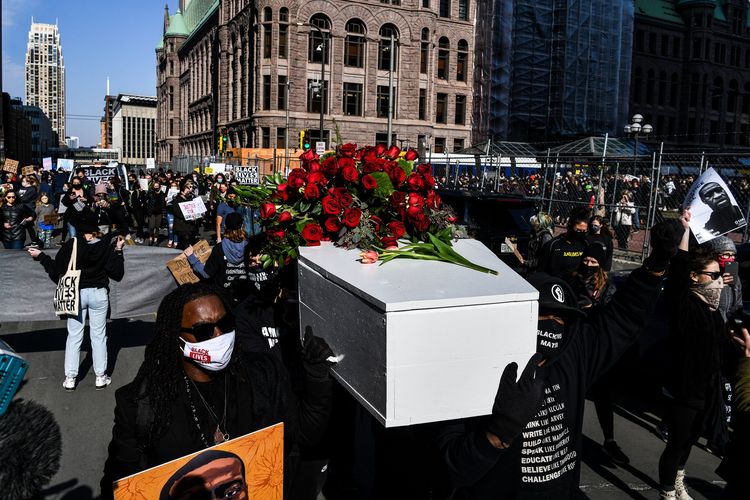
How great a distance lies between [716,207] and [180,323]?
637 cm

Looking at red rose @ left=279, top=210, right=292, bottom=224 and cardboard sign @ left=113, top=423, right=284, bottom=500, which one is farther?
red rose @ left=279, top=210, right=292, bottom=224

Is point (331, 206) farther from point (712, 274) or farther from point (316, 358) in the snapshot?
point (712, 274)

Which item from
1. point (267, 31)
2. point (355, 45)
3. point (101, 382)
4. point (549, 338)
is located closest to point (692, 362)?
point (549, 338)

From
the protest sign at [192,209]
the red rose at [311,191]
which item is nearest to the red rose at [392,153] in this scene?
the red rose at [311,191]

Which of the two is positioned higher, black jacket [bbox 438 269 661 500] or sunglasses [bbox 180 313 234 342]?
sunglasses [bbox 180 313 234 342]

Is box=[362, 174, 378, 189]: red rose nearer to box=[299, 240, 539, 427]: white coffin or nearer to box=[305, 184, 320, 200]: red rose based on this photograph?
box=[305, 184, 320, 200]: red rose

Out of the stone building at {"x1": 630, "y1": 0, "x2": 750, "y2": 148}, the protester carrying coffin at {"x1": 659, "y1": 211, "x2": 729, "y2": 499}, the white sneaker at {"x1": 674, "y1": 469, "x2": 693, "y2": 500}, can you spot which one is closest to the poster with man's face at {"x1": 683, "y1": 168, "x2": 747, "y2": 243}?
the protester carrying coffin at {"x1": 659, "y1": 211, "x2": 729, "y2": 499}

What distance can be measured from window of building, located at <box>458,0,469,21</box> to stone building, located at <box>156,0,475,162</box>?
3.5 inches

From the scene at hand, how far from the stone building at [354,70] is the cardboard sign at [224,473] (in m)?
47.7

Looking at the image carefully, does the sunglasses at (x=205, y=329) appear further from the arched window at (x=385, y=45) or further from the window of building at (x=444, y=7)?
the window of building at (x=444, y=7)

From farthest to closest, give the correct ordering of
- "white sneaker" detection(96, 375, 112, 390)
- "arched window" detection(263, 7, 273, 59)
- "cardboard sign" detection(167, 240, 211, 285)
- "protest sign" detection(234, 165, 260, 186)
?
1. "arched window" detection(263, 7, 273, 59)
2. "protest sign" detection(234, 165, 260, 186)
3. "cardboard sign" detection(167, 240, 211, 285)
4. "white sneaker" detection(96, 375, 112, 390)

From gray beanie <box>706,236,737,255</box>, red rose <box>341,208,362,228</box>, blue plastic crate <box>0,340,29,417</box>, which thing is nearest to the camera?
blue plastic crate <box>0,340,29,417</box>

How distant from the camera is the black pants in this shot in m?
4.70

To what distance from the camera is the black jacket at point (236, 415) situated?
95.3 inches
